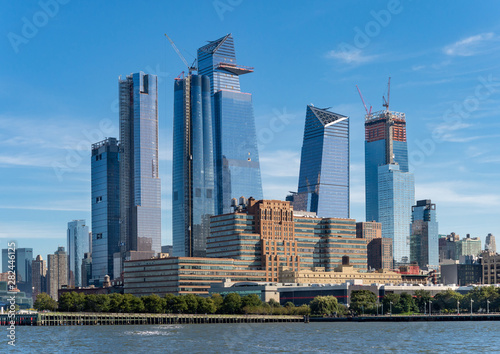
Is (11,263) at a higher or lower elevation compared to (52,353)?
higher

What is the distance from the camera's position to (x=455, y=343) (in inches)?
7485

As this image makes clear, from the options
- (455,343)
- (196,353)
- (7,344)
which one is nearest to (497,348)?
(455,343)

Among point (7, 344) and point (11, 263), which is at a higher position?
point (11, 263)

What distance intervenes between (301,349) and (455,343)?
36.7 meters

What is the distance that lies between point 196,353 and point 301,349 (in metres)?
22.6

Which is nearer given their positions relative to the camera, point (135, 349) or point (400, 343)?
point (135, 349)

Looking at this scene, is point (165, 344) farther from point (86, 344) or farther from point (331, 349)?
point (331, 349)

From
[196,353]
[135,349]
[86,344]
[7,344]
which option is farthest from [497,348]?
[7,344]

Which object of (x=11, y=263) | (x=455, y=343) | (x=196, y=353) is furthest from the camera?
(x=455, y=343)

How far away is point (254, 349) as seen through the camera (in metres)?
178

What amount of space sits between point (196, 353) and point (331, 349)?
28290 mm

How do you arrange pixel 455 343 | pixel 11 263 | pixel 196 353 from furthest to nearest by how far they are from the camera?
pixel 455 343 → pixel 196 353 → pixel 11 263

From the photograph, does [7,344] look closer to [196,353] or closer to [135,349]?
[135,349]

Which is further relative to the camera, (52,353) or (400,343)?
(400,343)
